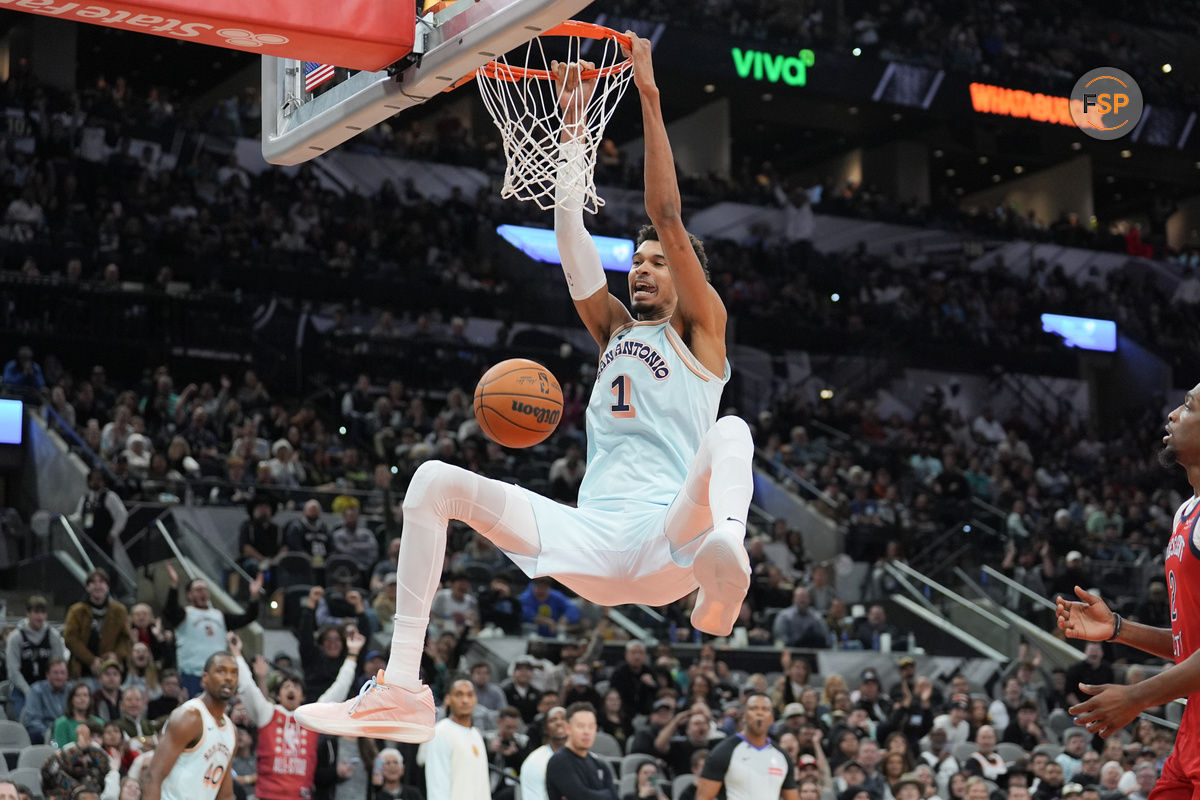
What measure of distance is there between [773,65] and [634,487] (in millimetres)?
24731

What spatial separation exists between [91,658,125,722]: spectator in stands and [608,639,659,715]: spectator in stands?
433cm

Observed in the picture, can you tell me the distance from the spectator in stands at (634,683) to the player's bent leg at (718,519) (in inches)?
312

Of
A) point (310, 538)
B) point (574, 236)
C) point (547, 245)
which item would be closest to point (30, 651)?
point (310, 538)

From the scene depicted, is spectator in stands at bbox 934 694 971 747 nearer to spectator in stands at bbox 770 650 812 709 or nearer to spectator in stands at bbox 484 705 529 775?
spectator in stands at bbox 770 650 812 709

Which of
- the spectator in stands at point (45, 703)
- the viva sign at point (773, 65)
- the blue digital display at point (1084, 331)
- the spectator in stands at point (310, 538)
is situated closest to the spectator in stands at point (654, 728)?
the spectator in stands at point (310, 538)

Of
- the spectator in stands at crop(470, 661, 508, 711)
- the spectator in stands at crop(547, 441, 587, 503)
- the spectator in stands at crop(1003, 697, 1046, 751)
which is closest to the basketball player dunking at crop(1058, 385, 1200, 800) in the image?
the spectator in stands at crop(470, 661, 508, 711)

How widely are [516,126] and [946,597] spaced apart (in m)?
13.5

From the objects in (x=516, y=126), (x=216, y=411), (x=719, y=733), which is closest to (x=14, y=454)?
(x=216, y=411)

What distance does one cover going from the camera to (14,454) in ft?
61.2

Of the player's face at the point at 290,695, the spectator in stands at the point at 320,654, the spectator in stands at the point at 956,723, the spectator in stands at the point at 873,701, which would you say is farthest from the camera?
the spectator in stands at the point at 873,701

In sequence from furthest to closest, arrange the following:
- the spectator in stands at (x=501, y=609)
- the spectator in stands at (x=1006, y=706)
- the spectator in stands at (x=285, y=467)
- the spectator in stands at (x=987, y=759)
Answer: the spectator in stands at (x=285, y=467)
the spectator in stands at (x=1006, y=706)
the spectator in stands at (x=501, y=609)
the spectator in stands at (x=987, y=759)

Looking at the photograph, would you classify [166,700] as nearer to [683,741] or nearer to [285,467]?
[683,741]

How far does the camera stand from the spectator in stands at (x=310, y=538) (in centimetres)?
1594

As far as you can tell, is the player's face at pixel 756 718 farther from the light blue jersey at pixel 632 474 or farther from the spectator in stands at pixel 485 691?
the light blue jersey at pixel 632 474
